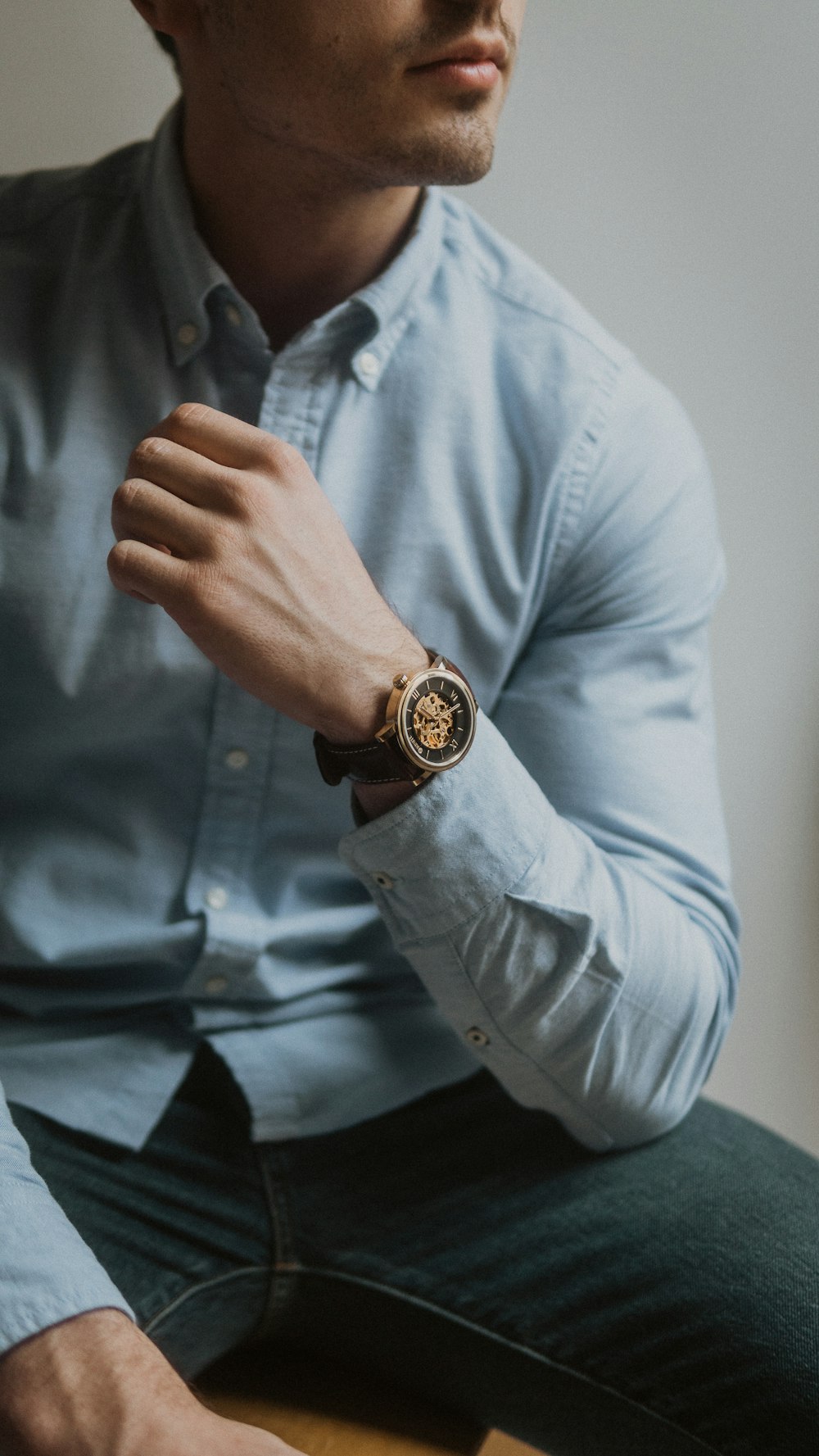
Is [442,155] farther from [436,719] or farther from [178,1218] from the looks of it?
[178,1218]

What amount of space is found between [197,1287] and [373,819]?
0.45m

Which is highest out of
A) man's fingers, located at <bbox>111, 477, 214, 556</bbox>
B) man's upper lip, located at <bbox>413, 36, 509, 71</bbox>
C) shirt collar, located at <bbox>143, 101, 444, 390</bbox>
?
man's upper lip, located at <bbox>413, 36, 509, 71</bbox>

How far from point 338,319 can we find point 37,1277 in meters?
0.81

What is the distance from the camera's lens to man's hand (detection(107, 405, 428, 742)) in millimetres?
912

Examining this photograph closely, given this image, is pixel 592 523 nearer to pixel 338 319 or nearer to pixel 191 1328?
pixel 338 319

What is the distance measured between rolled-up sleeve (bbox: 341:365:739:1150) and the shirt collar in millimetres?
Answer: 223

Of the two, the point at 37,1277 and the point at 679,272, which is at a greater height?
the point at 679,272

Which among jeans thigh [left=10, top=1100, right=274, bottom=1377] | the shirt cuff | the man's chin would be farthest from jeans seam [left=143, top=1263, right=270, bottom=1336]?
the man's chin

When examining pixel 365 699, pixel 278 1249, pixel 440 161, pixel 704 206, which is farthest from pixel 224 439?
pixel 704 206

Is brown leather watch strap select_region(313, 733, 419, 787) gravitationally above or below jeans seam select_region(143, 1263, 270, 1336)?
above

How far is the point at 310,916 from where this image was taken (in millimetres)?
1207

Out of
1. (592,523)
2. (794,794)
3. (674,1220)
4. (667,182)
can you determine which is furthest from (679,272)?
(674,1220)

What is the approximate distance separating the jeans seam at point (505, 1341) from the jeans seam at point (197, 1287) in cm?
4

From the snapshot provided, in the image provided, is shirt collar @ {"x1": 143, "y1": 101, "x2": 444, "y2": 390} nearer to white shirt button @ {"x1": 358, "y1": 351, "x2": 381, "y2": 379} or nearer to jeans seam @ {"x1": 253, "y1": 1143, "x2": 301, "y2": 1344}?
white shirt button @ {"x1": 358, "y1": 351, "x2": 381, "y2": 379}
